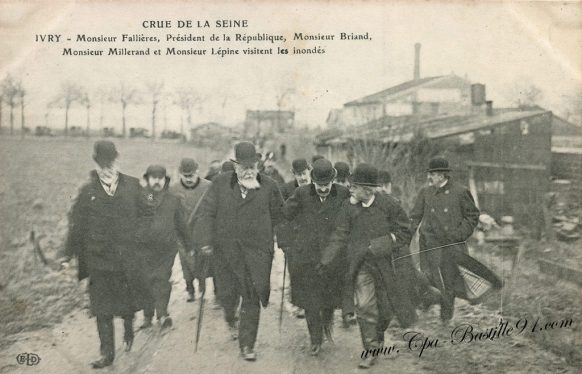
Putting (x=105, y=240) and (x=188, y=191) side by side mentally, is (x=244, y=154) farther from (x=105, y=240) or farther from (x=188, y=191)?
(x=105, y=240)

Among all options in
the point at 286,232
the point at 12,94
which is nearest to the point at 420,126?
the point at 286,232

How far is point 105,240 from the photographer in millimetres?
3947

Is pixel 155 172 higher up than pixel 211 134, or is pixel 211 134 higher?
pixel 211 134

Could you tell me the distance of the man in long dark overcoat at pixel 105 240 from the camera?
3.88 m

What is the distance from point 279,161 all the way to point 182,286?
2.29 m

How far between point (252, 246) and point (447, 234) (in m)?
1.80

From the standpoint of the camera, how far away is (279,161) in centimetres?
641

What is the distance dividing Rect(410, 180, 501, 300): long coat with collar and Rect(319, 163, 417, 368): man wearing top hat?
0.59 meters

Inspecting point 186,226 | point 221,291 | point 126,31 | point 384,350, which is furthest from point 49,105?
point 384,350

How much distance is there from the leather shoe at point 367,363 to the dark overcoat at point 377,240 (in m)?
0.38

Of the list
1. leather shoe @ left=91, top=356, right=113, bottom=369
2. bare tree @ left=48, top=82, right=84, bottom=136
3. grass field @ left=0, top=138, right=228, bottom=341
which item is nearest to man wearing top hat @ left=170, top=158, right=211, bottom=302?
grass field @ left=0, top=138, right=228, bottom=341

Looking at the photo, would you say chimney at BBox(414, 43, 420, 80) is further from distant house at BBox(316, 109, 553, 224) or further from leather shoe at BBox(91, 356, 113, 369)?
leather shoe at BBox(91, 356, 113, 369)

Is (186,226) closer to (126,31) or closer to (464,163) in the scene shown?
(126,31)

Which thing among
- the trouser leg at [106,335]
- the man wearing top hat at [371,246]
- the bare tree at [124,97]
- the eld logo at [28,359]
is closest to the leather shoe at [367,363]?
the man wearing top hat at [371,246]
